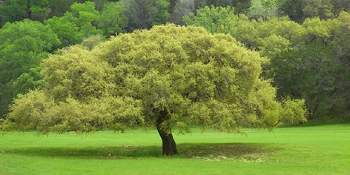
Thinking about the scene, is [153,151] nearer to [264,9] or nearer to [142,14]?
[264,9]

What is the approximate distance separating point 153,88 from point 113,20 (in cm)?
9453

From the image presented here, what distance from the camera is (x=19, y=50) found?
10019cm

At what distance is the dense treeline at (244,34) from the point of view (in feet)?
269

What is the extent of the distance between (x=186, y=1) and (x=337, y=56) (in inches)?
2349

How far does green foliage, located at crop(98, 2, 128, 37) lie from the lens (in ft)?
428

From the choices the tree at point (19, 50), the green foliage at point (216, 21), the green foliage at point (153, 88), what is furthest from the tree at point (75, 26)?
the green foliage at point (153, 88)

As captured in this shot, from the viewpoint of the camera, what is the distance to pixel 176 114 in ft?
128

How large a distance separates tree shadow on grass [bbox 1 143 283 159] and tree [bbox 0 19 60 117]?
154 ft

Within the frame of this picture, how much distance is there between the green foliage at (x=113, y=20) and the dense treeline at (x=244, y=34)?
22 cm

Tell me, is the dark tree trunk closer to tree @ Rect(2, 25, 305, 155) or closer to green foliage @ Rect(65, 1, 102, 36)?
tree @ Rect(2, 25, 305, 155)

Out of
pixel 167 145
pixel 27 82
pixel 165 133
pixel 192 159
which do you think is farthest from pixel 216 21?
pixel 192 159

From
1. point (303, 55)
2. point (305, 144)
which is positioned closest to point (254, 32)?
point (303, 55)

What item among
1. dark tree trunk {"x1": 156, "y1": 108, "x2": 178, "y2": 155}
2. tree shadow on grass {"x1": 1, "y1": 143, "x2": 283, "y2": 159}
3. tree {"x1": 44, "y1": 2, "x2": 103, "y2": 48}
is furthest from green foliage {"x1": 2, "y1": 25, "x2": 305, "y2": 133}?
tree {"x1": 44, "y1": 2, "x2": 103, "y2": 48}

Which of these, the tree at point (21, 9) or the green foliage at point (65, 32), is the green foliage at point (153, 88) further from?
the tree at point (21, 9)
